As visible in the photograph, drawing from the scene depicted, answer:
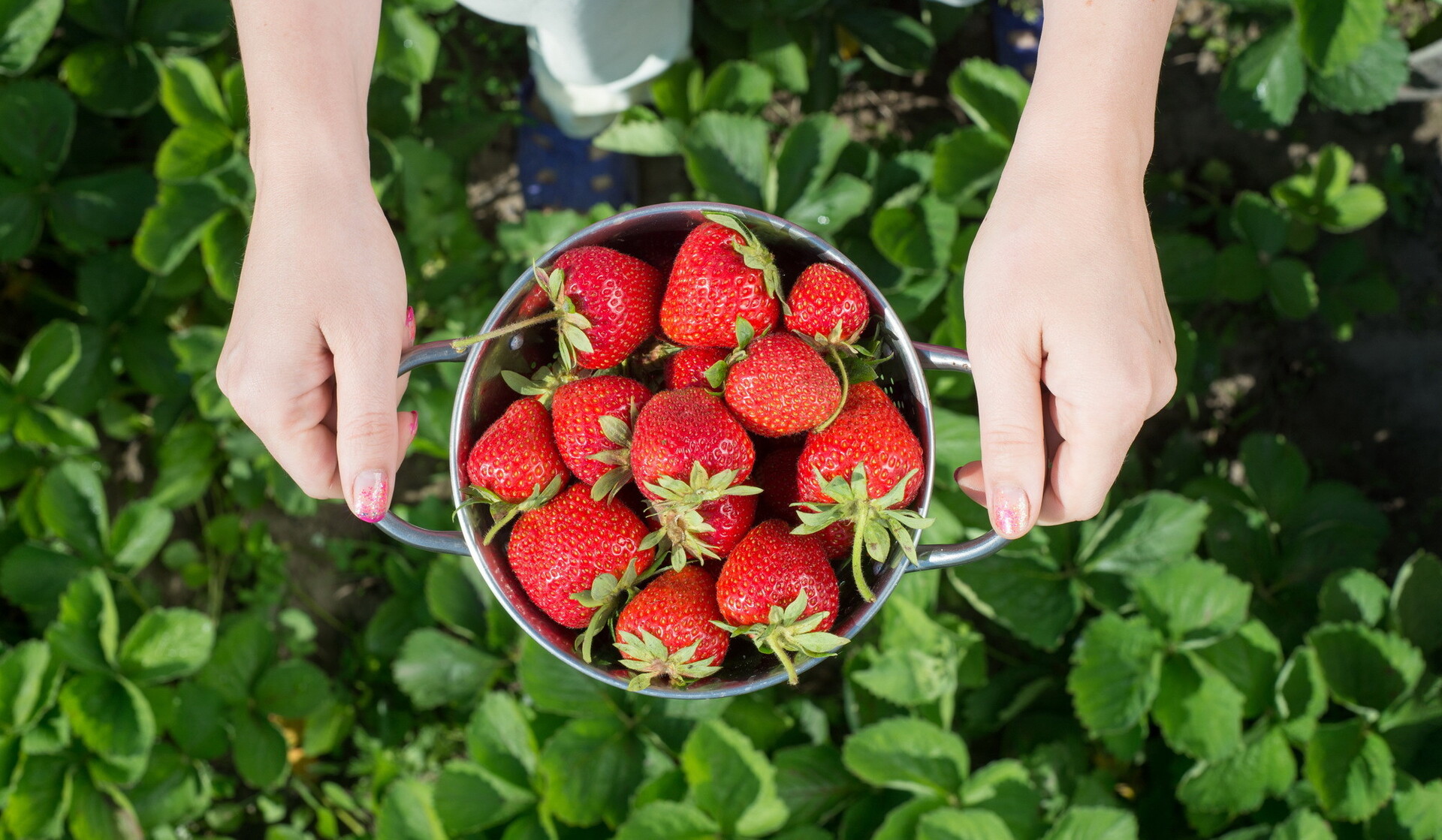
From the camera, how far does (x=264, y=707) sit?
A: 1.75m

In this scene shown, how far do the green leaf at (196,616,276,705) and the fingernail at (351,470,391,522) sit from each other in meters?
0.95

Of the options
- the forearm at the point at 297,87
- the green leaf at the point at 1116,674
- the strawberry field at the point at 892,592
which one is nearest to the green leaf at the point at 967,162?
the strawberry field at the point at 892,592

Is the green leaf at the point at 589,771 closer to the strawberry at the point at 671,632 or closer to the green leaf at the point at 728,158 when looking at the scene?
the strawberry at the point at 671,632

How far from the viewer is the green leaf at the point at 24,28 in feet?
5.32

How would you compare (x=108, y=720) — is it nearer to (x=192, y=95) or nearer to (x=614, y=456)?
(x=192, y=95)

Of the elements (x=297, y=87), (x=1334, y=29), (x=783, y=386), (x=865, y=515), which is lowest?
(x=865, y=515)

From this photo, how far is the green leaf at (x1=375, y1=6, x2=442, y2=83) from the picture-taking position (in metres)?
1.73

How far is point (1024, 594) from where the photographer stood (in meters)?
1.59

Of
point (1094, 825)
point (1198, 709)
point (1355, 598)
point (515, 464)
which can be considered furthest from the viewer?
point (1355, 598)

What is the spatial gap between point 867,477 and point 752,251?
10.5 inches

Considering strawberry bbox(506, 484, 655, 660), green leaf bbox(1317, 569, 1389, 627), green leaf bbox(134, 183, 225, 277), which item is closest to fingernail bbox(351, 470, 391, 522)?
strawberry bbox(506, 484, 655, 660)

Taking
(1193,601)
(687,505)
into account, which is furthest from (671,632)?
(1193,601)

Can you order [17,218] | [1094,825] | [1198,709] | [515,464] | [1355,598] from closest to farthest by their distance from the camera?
[515,464] < [1094,825] < [1198,709] < [1355,598] < [17,218]

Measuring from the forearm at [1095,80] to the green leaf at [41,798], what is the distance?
1.80m
